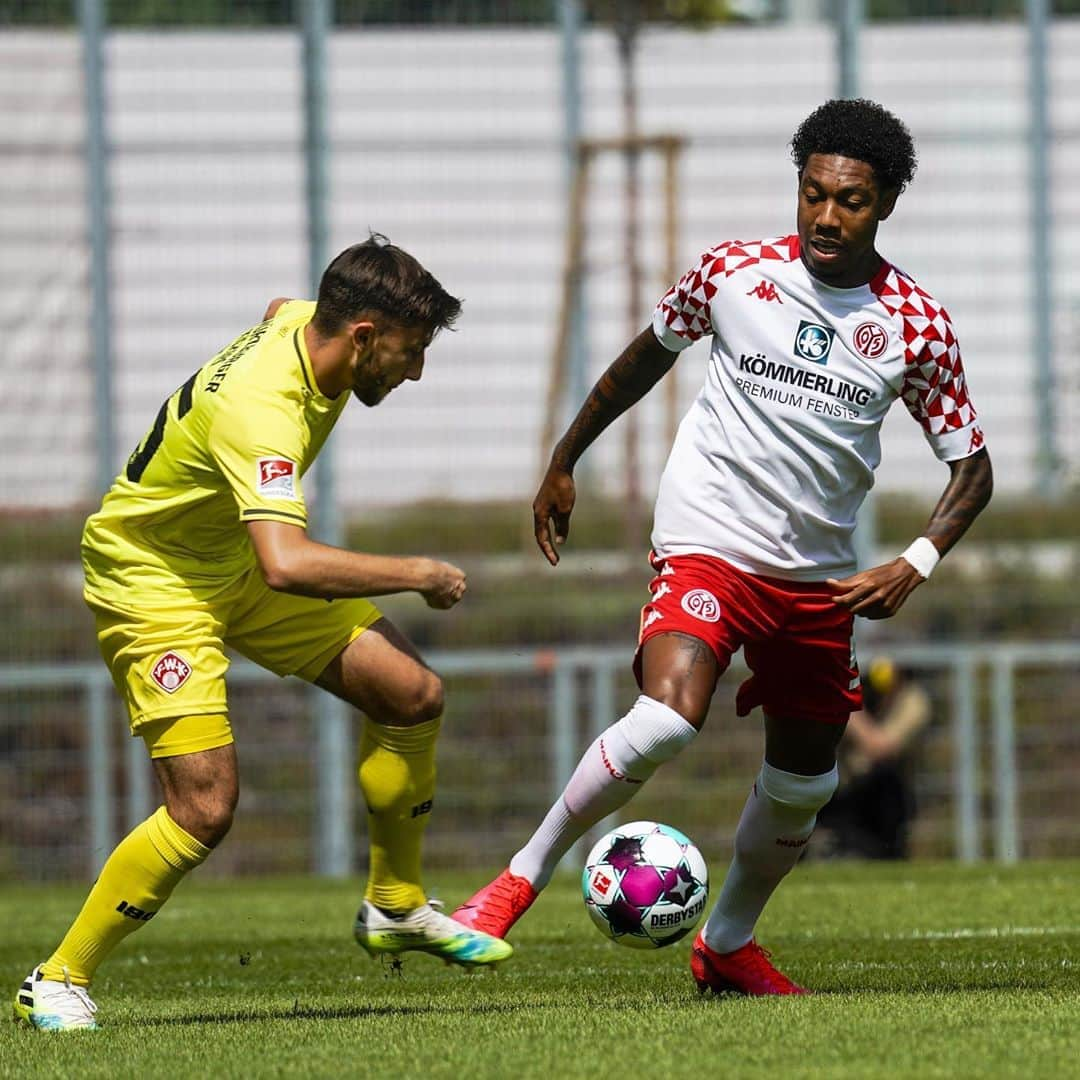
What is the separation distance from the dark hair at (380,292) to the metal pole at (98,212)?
8.86 m

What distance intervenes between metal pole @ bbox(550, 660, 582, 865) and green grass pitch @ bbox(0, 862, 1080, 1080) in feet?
12.4

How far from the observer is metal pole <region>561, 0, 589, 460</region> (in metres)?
14.9

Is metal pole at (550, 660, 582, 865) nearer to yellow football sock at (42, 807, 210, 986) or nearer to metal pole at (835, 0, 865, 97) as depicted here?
metal pole at (835, 0, 865, 97)

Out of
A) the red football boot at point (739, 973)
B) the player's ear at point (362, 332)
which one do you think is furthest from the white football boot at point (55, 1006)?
the player's ear at point (362, 332)

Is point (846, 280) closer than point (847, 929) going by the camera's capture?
Yes

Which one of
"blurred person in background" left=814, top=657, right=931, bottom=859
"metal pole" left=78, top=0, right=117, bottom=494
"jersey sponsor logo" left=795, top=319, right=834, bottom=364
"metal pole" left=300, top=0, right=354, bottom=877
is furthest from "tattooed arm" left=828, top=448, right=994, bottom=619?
"metal pole" left=78, top=0, right=117, bottom=494

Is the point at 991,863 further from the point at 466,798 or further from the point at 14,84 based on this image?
the point at 14,84

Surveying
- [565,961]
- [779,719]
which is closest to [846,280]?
[779,719]

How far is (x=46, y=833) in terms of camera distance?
561 inches

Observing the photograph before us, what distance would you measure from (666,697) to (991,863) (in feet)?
24.1

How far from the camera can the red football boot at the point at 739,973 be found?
6191mm

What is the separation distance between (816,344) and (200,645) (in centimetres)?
187

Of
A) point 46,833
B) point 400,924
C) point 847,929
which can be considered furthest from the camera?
point 46,833

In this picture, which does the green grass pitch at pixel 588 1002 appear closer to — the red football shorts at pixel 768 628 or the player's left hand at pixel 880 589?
the red football shorts at pixel 768 628
